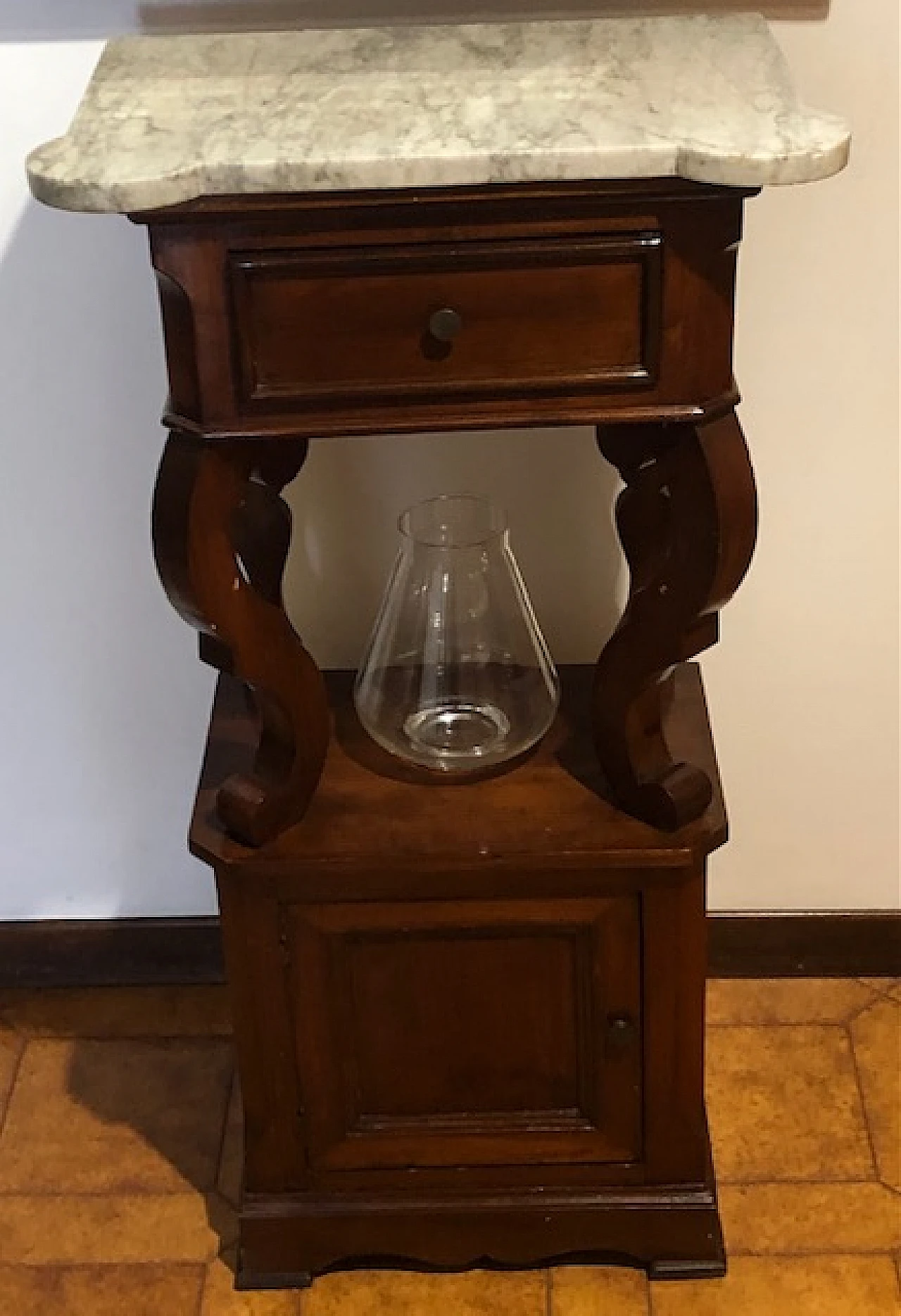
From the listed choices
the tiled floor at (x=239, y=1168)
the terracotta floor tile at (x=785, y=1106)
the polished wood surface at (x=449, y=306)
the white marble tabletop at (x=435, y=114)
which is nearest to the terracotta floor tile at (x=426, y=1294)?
the tiled floor at (x=239, y=1168)

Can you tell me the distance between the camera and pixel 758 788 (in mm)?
1728

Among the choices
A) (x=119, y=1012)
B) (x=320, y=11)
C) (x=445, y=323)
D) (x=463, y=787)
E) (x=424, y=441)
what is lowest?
(x=119, y=1012)

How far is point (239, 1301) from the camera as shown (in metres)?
1.51

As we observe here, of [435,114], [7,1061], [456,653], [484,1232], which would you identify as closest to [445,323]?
[435,114]

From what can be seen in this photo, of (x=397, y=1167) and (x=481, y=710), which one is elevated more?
(x=481, y=710)

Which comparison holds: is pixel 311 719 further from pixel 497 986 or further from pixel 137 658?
pixel 137 658

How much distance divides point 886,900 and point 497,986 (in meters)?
0.57

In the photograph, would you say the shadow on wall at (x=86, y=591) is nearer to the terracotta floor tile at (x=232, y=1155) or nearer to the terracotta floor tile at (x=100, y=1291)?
the terracotta floor tile at (x=232, y=1155)

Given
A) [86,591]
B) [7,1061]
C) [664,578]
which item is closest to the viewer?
[664,578]

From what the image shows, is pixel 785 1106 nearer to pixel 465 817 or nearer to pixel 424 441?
pixel 465 817

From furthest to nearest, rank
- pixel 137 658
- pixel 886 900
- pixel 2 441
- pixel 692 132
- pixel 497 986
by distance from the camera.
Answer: pixel 886 900 → pixel 137 658 → pixel 2 441 → pixel 497 986 → pixel 692 132

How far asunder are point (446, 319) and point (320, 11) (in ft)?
1.30

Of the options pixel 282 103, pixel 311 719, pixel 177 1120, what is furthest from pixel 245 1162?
pixel 282 103

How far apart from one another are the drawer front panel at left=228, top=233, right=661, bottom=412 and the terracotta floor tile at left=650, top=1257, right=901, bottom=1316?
842 mm
